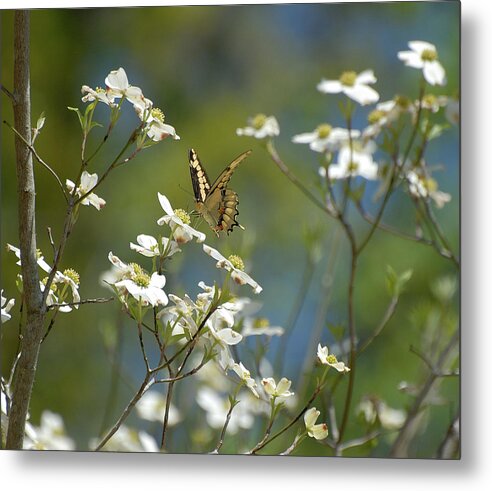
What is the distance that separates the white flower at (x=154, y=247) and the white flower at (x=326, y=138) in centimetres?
37

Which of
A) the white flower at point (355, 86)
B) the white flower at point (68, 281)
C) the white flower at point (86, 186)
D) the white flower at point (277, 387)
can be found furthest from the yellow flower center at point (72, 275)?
the white flower at point (355, 86)

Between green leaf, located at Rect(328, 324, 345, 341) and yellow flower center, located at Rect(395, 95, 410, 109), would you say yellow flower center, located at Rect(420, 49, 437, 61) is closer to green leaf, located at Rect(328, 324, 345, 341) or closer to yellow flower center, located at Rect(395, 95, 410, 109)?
yellow flower center, located at Rect(395, 95, 410, 109)

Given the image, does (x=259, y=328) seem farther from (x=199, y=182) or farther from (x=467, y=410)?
(x=467, y=410)

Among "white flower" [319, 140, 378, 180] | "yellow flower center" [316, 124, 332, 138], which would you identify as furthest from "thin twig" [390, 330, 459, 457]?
"yellow flower center" [316, 124, 332, 138]

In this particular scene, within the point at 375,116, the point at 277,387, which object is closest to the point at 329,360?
the point at 277,387

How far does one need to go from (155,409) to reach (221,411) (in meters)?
0.13

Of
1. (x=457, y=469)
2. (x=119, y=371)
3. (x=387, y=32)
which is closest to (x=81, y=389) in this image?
(x=119, y=371)

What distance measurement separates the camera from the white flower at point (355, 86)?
5.16 feet

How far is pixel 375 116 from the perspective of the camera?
158cm

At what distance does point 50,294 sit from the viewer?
1428mm

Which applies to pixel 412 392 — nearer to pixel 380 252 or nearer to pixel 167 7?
pixel 380 252

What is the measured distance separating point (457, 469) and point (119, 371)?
695 mm

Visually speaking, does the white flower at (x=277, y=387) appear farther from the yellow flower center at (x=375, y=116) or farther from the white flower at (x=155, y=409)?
the yellow flower center at (x=375, y=116)

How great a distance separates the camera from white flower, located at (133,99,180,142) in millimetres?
1392
